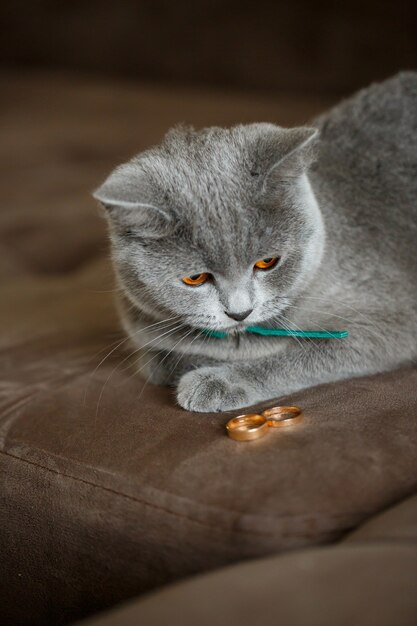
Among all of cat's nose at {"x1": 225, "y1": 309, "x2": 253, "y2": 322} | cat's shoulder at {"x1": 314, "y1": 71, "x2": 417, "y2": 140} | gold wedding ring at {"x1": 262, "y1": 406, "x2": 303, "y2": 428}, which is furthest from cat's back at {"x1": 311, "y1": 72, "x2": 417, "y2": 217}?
gold wedding ring at {"x1": 262, "y1": 406, "x2": 303, "y2": 428}

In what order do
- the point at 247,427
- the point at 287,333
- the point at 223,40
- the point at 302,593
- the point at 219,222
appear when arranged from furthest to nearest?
the point at 223,40 < the point at 287,333 < the point at 219,222 < the point at 247,427 < the point at 302,593

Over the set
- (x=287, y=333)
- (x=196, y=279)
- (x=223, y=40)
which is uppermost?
(x=223, y=40)

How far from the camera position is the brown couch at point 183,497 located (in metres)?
0.77

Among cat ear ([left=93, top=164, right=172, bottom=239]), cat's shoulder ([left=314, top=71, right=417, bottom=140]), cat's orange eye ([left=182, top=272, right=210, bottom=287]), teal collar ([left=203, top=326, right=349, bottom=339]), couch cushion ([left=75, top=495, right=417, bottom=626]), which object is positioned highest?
cat's shoulder ([left=314, top=71, right=417, bottom=140])

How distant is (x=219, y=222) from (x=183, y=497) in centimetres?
44

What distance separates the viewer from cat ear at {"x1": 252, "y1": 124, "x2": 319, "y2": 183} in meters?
1.18

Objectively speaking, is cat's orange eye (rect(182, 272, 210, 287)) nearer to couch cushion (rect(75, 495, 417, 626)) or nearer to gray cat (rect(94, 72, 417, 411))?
gray cat (rect(94, 72, 417, 411))

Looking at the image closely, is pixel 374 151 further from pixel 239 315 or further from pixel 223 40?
pixel 223 40

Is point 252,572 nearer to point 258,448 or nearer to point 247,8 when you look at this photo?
point 258,448

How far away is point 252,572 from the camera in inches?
Answer: 30.8

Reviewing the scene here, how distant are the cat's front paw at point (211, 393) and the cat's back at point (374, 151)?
46 centimetres

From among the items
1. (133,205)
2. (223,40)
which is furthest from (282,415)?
(223,40)

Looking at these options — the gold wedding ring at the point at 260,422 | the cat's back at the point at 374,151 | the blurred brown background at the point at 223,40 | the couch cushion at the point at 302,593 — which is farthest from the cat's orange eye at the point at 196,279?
the blurred brown background at the point at 223,40

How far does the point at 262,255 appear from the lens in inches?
47.5
